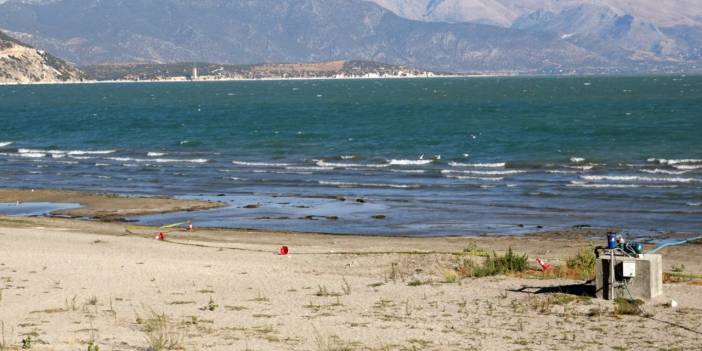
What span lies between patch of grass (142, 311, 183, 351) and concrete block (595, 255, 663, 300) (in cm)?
713

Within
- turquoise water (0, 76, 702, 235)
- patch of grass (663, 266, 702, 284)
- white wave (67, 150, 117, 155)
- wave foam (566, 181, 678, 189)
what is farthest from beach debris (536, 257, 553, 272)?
white wave (67, 150, 117, 155)

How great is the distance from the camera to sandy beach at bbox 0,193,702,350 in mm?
15898

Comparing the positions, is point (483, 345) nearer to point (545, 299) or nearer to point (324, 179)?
point (545, 299)

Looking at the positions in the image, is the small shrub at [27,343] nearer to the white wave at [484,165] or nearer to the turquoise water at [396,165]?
the turquoise water at [396,165]

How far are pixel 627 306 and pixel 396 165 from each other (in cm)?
3656

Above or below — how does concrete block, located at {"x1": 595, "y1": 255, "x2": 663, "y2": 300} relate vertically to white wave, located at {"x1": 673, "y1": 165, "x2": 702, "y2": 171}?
below

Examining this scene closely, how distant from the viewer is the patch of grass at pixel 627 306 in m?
17.5

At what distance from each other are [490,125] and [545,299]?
204 ft

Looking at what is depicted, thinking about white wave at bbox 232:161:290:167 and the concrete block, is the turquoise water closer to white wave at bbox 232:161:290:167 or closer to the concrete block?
white wave at bbox 232:161:290:167

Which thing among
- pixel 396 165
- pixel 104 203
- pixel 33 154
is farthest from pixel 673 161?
pixel 33 154

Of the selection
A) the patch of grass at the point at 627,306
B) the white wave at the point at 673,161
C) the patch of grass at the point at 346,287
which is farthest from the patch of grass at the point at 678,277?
the white wave at the point at 673,161

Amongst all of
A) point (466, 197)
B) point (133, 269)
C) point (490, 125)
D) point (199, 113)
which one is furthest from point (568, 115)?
point (133, 269)

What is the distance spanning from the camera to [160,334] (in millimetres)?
15844

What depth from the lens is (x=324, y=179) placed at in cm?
4725
